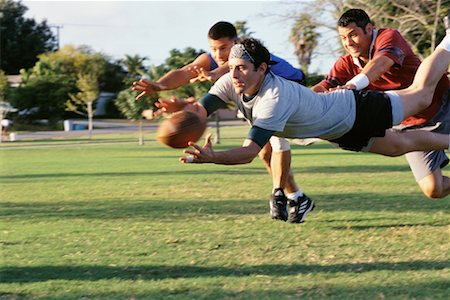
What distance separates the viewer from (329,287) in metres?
5.39

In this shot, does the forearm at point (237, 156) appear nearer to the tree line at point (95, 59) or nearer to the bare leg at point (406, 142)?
the bare leg at point (406, 142)

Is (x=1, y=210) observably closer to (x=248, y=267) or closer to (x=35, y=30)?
(x=248, y=267)

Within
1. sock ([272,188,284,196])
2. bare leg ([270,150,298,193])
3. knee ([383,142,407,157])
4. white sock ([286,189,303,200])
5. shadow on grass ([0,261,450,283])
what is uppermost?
knee ([383,142,407,157])

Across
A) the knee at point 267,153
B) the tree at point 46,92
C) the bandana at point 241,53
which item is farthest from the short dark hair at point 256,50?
the tree at point 46,92

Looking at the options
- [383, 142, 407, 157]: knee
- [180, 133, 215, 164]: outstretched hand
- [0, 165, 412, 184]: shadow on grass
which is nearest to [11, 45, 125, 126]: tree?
[0, 165, 412, 184]: shadow on grass

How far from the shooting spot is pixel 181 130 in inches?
225

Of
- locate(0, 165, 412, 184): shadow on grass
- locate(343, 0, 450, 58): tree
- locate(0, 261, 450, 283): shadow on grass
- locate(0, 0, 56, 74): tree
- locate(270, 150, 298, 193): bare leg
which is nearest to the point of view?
locate(0, 261, 450, 283): shadow on grass

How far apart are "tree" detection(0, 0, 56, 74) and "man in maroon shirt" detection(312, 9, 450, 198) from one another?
3077 inches

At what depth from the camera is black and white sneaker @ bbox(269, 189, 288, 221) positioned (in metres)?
8.35

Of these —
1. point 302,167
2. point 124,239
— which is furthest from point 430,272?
point 302,167

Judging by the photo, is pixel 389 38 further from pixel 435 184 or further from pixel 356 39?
pixel 435 184

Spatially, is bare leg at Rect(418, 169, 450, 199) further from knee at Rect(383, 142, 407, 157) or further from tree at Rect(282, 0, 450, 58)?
tree at Rect(282, 0, 450, 58)

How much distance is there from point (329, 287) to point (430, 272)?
0.92 metres

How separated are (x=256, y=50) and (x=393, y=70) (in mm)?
1976
